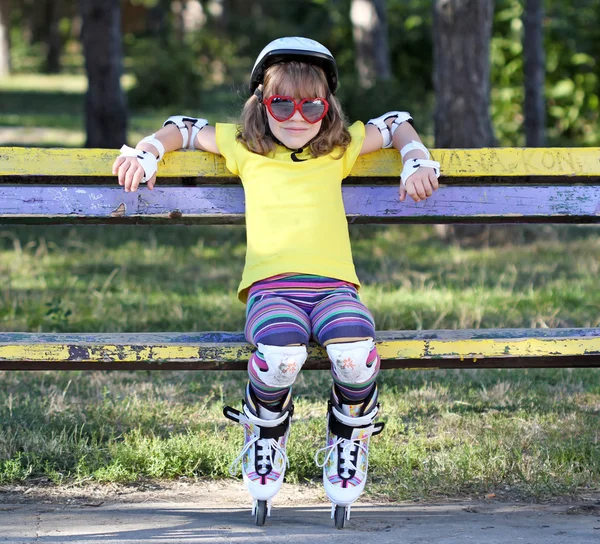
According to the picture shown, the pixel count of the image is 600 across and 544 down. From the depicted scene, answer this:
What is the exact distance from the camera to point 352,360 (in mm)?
2951

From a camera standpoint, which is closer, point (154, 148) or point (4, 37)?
point (154, 148)

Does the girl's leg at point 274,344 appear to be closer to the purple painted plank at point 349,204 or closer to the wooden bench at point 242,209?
the wooden bench at point 242,209

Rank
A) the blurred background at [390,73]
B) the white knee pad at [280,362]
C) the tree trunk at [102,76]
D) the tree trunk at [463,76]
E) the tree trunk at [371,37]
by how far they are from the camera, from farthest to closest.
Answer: the tree trunk at [371,37] < the tree trunk at [102,76] < the blurred background at [390,73] < the tree trunk at [463,76] < the white knee pad at [280,362]

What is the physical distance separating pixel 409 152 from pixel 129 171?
941 millimetres

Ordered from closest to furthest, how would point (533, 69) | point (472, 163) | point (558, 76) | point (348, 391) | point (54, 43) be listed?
1. point (348, 391)
2. point (472, 163)
3. point (533, 69)
4. point (558, 76)
5. point (54, 43)

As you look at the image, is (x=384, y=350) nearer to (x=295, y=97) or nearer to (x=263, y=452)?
(x=263, y=452)

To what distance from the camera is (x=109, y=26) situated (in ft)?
35.2

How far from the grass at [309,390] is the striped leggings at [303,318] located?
589mm

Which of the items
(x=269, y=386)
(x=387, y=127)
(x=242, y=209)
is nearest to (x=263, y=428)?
(x=269, y=386)

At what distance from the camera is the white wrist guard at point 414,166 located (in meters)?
3.28

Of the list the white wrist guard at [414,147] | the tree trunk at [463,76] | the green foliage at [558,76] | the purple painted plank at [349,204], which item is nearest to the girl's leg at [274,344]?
the purple painted plank at [349,204]

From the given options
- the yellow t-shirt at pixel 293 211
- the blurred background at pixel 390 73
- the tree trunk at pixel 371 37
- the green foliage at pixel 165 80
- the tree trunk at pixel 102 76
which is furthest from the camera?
the green foliage at pixel 165 80

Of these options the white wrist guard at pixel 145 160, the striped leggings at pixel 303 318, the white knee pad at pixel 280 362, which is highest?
the white wrist guard at pixel 145 160

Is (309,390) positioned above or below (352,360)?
below
